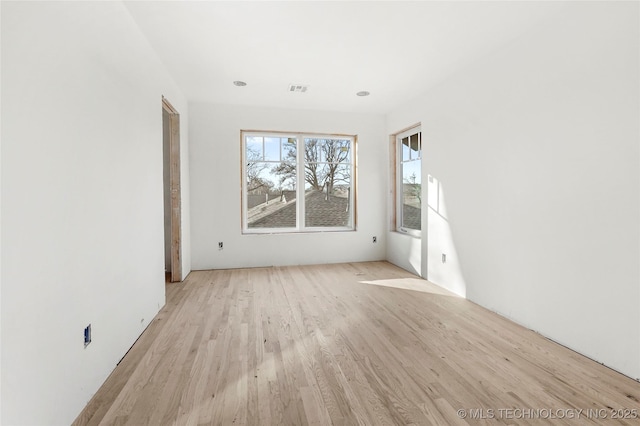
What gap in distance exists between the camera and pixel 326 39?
308 centimetres

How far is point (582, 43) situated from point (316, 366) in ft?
9.88

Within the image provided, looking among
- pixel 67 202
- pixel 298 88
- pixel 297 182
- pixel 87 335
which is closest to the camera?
pixel 67 202

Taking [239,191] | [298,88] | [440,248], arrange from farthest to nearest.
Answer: [239,191] < [298,88] < [440,248]

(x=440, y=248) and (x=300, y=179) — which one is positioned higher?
(x=300, y=179)

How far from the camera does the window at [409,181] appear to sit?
5061mm

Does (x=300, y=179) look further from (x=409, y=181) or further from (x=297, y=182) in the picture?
(x=409, y=181)

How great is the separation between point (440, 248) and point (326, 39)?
280 centimetres

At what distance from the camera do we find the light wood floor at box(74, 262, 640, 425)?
1799mm

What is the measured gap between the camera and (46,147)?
60.0 inches

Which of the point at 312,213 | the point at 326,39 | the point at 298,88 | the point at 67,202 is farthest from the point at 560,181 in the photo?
the point at 312,213

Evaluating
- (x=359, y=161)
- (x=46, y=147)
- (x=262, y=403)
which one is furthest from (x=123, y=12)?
(x=359, y=161)

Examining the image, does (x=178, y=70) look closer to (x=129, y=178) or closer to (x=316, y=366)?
(x=129, y=178)

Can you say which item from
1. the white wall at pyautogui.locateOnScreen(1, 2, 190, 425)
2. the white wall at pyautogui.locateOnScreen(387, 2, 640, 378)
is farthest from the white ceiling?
the white wall at pyautogui.locateOnScreen(1, 2, 190, 425)

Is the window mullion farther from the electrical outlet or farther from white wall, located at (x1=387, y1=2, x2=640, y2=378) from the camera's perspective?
the electrical outlet
